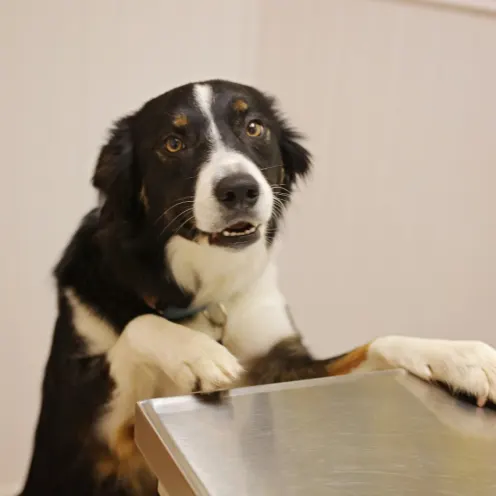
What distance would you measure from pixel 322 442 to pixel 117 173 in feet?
2.51

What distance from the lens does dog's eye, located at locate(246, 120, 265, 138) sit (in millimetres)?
1256

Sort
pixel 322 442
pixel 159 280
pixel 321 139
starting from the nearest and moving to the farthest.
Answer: pixel 322 442, pixel 159 280, pixel 321 139

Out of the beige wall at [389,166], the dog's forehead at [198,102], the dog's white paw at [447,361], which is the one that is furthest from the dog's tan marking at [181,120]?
the beige wall at [389,166]

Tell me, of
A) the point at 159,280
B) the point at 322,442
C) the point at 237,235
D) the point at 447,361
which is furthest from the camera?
the point at 159,280

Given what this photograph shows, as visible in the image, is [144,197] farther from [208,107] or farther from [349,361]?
[349,361]

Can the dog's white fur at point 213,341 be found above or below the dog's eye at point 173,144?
below

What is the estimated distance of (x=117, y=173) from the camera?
126 cm

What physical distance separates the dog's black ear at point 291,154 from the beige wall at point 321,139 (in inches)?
21.6

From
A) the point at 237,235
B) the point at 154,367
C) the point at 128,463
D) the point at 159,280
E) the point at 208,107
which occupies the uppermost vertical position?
the point at 208,107

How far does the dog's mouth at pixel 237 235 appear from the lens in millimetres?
1133

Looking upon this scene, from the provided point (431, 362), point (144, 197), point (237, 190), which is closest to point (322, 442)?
point (431, 362)

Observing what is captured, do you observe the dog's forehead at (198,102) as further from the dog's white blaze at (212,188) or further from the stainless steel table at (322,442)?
the stainless steel table at (322,442)

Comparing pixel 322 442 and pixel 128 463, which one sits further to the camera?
pixel 128 463

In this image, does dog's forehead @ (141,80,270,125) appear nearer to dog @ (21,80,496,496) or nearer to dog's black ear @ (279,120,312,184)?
dog @ (21,80,496,496)
